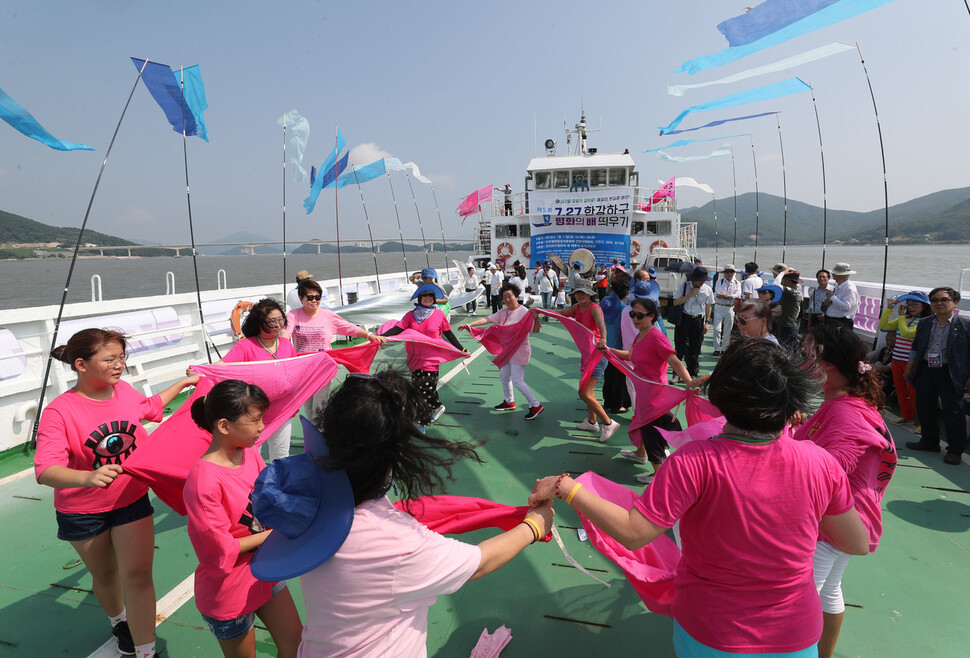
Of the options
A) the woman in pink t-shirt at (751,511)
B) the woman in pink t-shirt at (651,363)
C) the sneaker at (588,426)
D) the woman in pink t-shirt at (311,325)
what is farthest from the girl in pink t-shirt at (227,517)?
the sneaker at (588,426)

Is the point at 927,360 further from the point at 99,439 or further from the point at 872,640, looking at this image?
the point at 99,439

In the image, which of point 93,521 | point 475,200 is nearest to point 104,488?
point 93,521

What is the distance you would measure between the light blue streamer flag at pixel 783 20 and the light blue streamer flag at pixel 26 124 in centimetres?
715

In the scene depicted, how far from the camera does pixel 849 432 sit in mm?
1818

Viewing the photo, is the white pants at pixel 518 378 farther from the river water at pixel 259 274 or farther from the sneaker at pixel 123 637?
the river water at pixel 259 274

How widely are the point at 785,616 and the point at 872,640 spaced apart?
1.71m

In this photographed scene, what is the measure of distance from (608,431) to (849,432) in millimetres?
3304

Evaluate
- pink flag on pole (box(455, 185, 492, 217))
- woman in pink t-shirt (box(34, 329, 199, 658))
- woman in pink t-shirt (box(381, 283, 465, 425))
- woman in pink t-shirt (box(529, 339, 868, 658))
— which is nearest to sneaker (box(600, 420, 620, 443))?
woman in pink t-shirt (box(381, 283, 465, 425))

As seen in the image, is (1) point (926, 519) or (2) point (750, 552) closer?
(2) point (750, 552)

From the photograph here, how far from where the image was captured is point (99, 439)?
213 centimetres

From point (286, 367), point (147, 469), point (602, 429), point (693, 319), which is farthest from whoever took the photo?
point (693, 319)

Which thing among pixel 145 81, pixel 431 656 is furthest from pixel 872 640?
pixel 145 81

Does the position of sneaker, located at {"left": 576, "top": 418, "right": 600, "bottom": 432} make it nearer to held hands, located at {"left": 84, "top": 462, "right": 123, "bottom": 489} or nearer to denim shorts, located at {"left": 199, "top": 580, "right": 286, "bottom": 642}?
denim shorts, located at {"left": 199, "top": 580, "right": 286, "bottom": 642}

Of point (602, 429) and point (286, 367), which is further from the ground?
point (286, 367)
